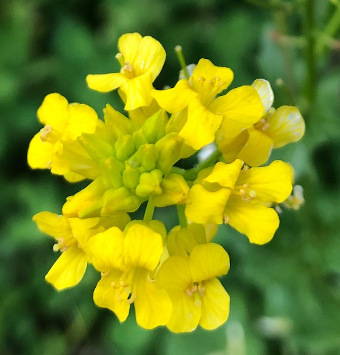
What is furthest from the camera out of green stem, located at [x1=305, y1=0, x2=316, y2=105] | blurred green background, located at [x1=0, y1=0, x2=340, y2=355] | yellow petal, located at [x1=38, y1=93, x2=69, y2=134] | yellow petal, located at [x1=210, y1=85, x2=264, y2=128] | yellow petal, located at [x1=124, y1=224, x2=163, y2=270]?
blurred green background, located at [x1=0, y1=0, x2=340, y2=355]

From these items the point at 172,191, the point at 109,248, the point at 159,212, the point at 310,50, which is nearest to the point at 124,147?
the point at 172,191

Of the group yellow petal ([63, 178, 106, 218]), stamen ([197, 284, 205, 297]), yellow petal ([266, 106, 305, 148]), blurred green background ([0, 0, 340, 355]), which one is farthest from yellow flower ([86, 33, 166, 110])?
blurred green background ([0, 0, 340, 355])

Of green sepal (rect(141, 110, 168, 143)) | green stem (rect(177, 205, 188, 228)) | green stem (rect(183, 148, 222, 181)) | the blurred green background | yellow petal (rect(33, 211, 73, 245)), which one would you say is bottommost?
the blurred green background

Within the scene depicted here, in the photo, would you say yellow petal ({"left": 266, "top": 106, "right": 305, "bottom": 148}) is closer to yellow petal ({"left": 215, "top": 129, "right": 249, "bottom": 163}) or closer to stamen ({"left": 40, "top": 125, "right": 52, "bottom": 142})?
yellow petal ({"left": 215, "top": 129, "right": 249, "bottom": 163})

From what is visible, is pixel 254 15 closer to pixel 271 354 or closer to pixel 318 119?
pixel 318 119

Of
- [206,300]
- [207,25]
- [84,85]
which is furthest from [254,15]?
[206,300]

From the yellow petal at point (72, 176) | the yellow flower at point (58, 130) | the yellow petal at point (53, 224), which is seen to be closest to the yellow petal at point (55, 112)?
the yellow flower at point (58, 130)
